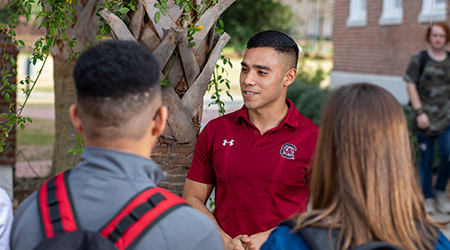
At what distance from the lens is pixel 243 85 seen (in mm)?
3305

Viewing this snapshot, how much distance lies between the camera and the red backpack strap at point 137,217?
69.6 inches

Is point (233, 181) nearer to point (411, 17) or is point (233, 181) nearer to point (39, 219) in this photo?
point (39, 219)

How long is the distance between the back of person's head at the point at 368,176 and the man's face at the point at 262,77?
4.12ft

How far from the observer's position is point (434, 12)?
41.7 ft

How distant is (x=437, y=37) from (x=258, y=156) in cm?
484

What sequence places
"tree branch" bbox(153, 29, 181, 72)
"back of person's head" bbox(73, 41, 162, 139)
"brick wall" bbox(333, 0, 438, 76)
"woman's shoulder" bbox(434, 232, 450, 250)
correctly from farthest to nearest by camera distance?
1. "brick wall" bbox(333, 0, 438, 76)
2. "tree branch" bbox(153, 29, 181, 72)
3. "woman's shoulder" bbox(434, 232, 450, 250)
4. "back of person's head" bbox(73, 41, 162, 139)

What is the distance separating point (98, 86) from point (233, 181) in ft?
4.37

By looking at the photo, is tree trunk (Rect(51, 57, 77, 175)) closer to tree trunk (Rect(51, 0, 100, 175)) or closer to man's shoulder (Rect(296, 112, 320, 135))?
tree trunk (Rect(51, 0, 100, 175))

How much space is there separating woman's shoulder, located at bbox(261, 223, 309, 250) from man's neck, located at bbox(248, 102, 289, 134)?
132 cm

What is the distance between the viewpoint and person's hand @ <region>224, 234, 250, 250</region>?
298cm

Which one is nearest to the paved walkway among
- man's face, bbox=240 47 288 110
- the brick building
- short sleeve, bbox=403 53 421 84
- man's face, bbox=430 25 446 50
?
short sleeve, bbox=403 53 421 84

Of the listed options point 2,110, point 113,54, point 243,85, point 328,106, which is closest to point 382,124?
point 328,106

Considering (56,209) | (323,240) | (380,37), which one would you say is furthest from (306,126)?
(380,37)

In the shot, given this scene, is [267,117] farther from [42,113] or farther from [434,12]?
[42,113]
